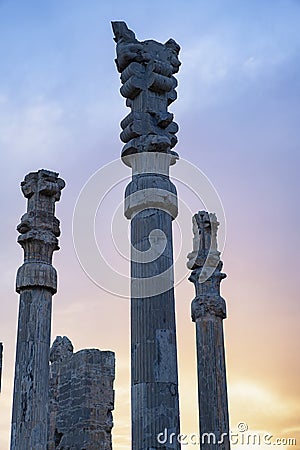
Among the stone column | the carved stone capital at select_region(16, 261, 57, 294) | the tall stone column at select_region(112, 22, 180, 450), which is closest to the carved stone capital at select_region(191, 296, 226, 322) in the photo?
the stone column

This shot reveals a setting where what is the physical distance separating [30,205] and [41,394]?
345 centimetres

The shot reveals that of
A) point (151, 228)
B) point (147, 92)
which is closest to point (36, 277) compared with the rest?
point (151, 228)

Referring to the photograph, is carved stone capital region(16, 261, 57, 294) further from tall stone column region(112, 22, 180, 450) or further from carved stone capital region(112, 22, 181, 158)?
carved stone capital region(112, 22, 181, 158)

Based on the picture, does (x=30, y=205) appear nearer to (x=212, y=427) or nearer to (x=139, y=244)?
(x=139, y=244)

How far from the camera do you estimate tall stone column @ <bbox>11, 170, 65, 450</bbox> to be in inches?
445

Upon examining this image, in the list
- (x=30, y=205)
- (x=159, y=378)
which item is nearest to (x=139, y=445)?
(x=159, y=378)

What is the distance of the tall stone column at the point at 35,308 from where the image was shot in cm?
1130

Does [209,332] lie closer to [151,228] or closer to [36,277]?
[36,277]

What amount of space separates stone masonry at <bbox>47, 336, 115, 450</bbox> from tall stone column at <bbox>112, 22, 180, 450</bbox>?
7013mm

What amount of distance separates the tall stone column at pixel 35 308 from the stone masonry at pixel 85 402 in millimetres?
4118

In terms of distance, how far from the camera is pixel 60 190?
42.7 feet

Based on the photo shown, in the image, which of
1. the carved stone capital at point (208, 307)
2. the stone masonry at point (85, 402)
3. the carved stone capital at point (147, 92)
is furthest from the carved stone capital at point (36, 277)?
the stone masonry at point (85, 402)

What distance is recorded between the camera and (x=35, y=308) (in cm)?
1195

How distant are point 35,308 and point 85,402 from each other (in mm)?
4430
